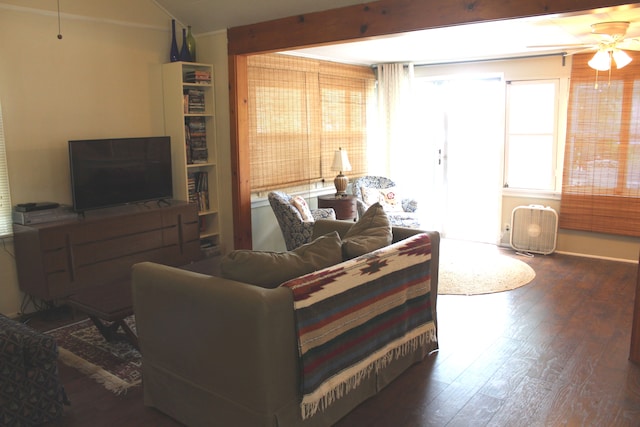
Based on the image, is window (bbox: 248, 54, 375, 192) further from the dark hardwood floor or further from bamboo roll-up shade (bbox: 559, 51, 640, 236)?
bamboo roll-up shade (bbox: 559, 51, 640, 236)

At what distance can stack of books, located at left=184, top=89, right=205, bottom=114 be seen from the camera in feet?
17.1

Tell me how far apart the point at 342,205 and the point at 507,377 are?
3107mm

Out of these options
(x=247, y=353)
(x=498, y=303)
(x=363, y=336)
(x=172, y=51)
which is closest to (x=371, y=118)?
Answer: (x=172, y=51)

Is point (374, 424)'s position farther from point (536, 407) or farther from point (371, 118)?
point (371, 118)

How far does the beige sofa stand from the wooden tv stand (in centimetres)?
106

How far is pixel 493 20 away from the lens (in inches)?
145

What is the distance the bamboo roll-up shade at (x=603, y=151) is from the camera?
225 inches

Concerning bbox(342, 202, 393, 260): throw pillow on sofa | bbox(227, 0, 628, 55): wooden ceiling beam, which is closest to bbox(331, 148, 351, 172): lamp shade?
bbox(227, 0, 628, 55): wooden ceiling beam

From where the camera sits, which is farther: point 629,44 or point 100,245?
point 100,245

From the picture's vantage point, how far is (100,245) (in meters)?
4.40

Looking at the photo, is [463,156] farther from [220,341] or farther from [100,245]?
[220,341]

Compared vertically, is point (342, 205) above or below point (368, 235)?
below

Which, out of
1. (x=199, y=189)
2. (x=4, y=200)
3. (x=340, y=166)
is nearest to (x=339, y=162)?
(x=340, y=166)

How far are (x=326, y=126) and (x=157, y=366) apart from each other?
14.2 ft
